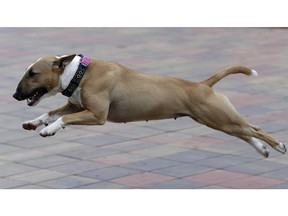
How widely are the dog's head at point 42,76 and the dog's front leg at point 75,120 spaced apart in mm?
316

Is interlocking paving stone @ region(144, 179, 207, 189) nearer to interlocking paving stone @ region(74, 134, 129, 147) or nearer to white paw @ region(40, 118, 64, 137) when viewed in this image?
white paw @ region(40, 118, 64, 137)

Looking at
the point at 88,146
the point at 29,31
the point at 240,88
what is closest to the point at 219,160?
the point at 88,146

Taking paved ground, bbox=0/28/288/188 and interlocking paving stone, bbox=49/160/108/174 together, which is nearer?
paved ground, bbox=0/28/288/188

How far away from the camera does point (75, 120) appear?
30.4ft

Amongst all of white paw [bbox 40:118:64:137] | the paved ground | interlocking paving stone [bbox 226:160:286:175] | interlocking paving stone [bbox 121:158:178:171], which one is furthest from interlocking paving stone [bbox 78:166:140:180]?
white paw [bbox 40:118:64:137]

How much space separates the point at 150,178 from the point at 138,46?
640 cm

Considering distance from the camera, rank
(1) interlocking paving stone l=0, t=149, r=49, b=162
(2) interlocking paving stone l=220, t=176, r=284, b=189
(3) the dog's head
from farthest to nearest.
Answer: (1) interlocking paving stone l=0, t=149, r=49, b=162
(2) interlocking paving stone l=220, t=176, r=284, b=189
(3) the dog's head

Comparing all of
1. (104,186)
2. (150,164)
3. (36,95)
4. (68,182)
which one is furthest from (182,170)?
(36,95)

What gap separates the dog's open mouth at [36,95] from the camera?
30.8 ft

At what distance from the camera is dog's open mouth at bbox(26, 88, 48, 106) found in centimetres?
938

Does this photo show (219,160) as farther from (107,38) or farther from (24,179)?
(107,38)

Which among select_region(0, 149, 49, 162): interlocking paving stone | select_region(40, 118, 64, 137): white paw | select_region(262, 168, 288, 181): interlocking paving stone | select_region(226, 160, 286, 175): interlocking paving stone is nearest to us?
select_region(40, 118, 64, 137): white paw

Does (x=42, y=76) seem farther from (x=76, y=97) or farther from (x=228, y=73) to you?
(x=228, y=73)

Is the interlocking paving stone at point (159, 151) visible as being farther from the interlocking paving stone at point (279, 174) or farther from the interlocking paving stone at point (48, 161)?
the interlocking paving stone at point (279, 174)
